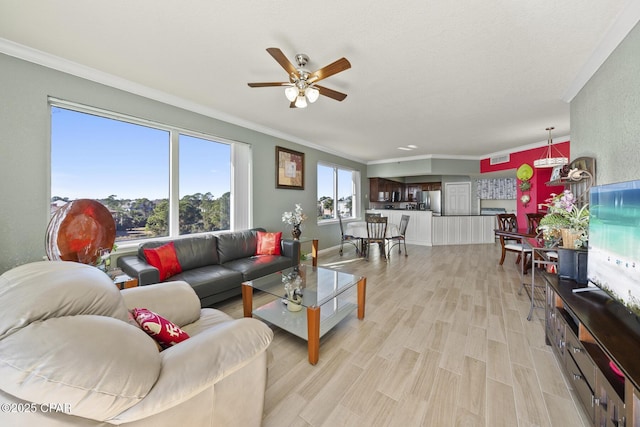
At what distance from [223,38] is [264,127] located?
7.29ft

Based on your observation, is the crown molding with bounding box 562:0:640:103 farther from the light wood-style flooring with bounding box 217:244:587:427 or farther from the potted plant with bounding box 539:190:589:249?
the light wood-style flooring with bounding box 217:244:587:427

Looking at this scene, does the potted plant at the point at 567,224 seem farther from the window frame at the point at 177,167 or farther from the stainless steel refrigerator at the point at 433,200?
the stainless steel refrigerator at the point at 433,200

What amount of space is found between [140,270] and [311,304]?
1.64m

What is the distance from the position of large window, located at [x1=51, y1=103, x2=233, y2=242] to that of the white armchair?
2142 mm

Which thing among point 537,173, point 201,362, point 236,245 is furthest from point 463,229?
point 201,362

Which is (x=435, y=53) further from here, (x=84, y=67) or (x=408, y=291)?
(x=84, y=67)

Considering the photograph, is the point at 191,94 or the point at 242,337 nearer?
the point at 242,337

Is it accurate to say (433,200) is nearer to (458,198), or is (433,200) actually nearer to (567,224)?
(458,198)

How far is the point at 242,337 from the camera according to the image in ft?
3.47

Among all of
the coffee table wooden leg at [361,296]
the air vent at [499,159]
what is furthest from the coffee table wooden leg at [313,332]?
the air vent at [499,159]

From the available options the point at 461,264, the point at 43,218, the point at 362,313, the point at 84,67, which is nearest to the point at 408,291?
the point at 362,313

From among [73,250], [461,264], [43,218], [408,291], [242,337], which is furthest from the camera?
[461,264]

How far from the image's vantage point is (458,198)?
7.64 meters

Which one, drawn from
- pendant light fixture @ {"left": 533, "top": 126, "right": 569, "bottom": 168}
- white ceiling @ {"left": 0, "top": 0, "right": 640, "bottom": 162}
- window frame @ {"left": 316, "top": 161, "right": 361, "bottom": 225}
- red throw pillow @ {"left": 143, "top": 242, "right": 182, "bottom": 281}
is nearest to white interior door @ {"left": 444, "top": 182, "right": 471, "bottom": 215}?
pendant light fixture @ {"left": 533, "top": 126, "right": 569, "bottom": 168}
